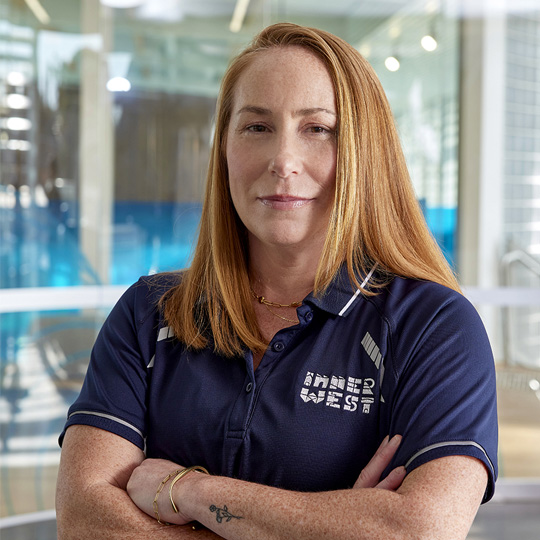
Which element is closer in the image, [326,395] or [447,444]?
[447,444]

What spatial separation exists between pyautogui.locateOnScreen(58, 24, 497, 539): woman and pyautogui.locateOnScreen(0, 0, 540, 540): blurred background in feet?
6.77

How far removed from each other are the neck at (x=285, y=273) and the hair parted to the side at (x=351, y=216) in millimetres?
54

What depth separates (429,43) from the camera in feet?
14.3

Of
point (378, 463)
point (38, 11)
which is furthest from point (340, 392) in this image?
point (38, 11)

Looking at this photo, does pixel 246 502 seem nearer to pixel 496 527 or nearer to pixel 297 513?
pixel 297 513

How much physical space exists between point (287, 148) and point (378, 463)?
0.65 m

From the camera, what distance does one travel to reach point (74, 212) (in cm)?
404

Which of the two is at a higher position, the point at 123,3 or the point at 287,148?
the point at 123,3

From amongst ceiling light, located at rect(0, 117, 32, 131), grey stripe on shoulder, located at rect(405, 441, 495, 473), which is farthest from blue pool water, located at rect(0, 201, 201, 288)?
grey stripe on shoulder, located at rect(405, 441, 495, 473)

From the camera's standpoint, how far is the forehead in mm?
1538

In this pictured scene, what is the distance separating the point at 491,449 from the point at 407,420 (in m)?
0.16

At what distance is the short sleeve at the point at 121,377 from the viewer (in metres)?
1.56

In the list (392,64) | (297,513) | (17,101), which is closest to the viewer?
(297,513)

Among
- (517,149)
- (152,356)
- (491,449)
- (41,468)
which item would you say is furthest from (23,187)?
(491,449)
